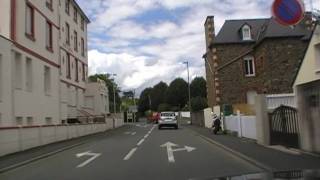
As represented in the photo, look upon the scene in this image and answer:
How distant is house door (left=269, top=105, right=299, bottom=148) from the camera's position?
21859mm

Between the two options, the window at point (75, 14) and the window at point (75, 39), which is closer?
the window at point (75, 39)

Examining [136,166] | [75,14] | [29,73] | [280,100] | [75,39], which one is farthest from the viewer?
[75,14]

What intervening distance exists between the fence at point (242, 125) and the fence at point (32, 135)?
11.1 metres

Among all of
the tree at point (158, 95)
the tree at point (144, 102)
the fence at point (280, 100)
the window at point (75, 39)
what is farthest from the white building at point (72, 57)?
the tree at point (144, 102)

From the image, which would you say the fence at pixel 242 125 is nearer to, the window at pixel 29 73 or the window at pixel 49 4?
the window at pixel 29 73

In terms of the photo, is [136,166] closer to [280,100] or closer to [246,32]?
[280,100]

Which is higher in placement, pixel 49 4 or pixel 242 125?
pixel 49 4

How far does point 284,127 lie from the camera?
23078mm

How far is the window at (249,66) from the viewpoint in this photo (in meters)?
56.8

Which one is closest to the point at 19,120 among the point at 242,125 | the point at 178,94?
the point at 242,125

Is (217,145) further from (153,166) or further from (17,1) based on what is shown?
(17,1)

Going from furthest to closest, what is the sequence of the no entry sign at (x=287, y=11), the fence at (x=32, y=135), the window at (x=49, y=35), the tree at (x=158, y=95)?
the tree at (x=158, y=95)
the window at (x=49, y=35)
the fence at (x=32, y=135)
the no entry sign at (x=287, y=11)

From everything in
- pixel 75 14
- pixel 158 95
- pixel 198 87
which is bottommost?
pixel 158 95

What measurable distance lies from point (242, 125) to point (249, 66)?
2421 centimetres
